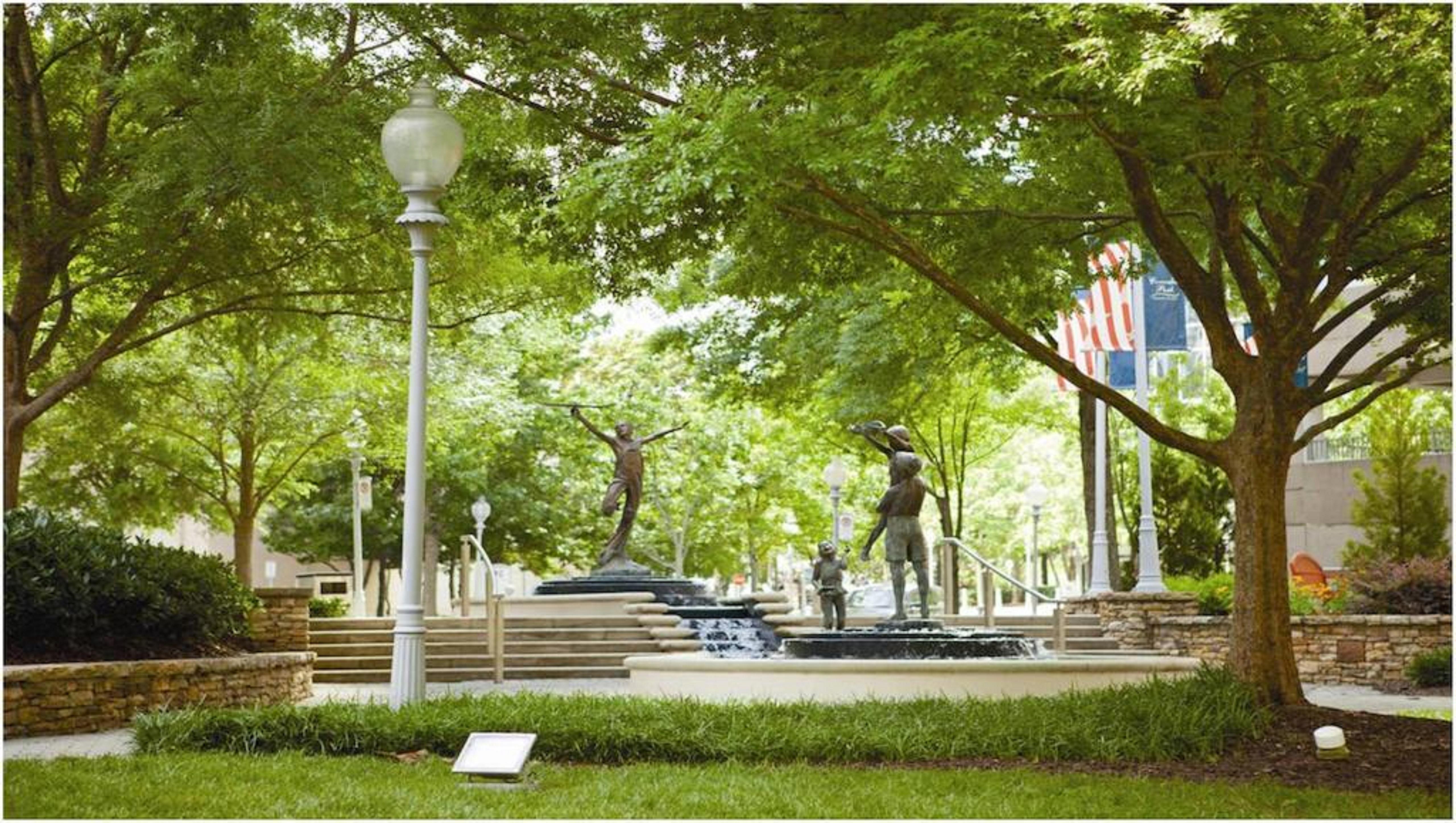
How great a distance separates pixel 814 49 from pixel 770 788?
5.37 m

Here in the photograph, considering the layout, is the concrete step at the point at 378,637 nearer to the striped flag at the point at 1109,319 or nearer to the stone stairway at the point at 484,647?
the stone stairway at the point at 484,647

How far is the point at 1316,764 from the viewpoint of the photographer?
1029 cm

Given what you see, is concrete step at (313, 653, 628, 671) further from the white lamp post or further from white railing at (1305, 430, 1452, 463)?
white railing at (1305, 430, 1452, 463)

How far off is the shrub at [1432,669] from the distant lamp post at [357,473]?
16548mm

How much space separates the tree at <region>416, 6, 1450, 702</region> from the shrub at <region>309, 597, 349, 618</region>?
1162 cm

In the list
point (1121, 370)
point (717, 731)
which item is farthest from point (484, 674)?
point (1121, 370)

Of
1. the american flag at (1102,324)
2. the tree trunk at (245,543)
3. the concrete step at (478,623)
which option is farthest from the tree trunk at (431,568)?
the american flag at (1102,324)

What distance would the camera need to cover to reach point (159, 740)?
10336 millimetres

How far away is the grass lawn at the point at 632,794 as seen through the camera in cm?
818

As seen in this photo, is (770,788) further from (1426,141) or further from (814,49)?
(1426,141)

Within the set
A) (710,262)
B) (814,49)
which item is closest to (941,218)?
(814,49)

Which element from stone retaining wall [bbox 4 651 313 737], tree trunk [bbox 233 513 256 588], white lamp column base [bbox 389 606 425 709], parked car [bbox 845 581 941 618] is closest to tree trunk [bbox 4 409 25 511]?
stone retaining wall [bbox 4 651 313 737]

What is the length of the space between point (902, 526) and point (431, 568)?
2508 cm

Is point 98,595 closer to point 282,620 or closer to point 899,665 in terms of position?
point 282,620
